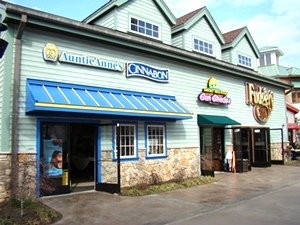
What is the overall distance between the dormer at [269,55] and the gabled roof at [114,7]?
29.4 m

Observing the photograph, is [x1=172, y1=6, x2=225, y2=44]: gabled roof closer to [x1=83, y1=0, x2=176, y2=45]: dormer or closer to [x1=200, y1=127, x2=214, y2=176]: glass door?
[x1=83, y1=0, x2=176, y2=45]: dormer

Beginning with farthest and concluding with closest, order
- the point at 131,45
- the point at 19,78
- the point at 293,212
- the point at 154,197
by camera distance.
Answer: the point at 131,45
the point at 154,197
the point at 19,78
the point at 293,212

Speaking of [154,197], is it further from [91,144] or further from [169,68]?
[169,68]

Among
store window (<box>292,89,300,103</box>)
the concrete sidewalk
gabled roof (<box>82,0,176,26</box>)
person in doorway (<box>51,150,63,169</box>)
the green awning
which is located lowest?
the concrete sidewalk

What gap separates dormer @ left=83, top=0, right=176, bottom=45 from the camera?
45.1 feet

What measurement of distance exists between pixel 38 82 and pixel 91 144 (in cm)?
438

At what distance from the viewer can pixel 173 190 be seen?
1116 centimetres

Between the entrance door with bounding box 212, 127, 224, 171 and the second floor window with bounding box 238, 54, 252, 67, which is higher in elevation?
the second floor window with bounding box 238, 54, 252, 67

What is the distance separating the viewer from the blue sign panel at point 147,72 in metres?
11.8

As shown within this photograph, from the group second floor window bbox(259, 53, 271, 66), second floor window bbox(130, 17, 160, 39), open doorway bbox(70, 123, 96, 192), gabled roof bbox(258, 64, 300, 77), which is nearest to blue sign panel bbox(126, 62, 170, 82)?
second floor window bbox(130, 17, 160, 39)

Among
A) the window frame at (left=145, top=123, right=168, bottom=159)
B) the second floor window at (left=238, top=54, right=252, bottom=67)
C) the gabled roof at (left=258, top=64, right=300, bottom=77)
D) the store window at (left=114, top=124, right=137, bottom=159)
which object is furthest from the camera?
the gabled roof at (left=258, top=64, right=300, bottom=77)

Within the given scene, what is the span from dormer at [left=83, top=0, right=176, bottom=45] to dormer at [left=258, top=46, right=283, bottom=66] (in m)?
29.6

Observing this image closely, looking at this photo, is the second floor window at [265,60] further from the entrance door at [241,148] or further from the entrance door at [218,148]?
the entrance door at [218,148]

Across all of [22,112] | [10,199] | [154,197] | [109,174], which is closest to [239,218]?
[154,197]
